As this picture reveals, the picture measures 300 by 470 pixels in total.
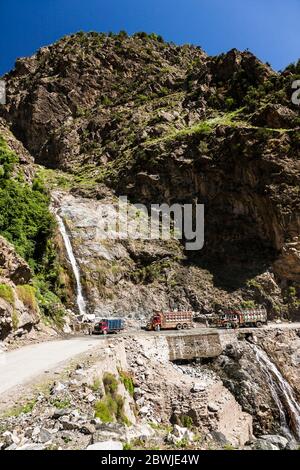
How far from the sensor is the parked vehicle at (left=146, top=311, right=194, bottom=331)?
29.6 metres

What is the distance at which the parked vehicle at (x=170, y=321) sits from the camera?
2961cm

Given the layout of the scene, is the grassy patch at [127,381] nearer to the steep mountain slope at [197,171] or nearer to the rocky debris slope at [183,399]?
→ the rocky debris slope at [183,399]

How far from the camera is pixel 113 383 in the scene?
13.8 metres

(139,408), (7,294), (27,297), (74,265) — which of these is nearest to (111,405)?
(139,408)

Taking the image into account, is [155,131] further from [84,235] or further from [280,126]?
[84,235]

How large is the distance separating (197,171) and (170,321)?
21.8m

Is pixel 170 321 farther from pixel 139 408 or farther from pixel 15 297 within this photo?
pixel 139 408

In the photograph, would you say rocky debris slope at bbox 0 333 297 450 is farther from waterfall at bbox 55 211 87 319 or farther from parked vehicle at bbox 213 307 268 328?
waterfall at bbox 55 211 87 319

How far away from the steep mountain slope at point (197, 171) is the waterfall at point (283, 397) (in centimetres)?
1430

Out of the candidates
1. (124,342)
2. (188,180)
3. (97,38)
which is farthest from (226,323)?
(97,38)

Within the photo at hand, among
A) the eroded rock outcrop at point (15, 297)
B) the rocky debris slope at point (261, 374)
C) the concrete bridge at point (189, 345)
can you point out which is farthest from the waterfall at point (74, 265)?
the rocky debris slope at point (261, 374)

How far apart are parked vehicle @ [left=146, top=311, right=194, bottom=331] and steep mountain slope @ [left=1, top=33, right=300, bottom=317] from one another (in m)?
5.90

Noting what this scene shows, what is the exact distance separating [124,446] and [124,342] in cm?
1341

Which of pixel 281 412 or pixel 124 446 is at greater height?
pixel 124 446
